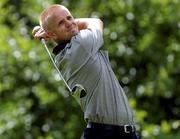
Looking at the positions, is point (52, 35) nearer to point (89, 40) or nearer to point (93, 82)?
point (89, 40)

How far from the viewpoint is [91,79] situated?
4387 millimetres

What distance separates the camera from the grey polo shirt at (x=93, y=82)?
438 cm

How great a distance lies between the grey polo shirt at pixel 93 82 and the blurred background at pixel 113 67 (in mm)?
4554

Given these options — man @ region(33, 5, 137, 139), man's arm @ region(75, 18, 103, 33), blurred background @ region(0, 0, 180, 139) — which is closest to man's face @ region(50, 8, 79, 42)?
man @ region(33, 5, 137, 139)

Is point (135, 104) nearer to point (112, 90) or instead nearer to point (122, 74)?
point (122, 74)

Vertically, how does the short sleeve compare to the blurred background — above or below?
above

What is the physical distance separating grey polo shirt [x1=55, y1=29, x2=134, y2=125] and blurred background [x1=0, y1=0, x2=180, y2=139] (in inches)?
179

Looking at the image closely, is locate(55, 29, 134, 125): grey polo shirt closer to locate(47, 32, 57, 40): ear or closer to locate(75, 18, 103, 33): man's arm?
locate(47, 32, 57, 40): ear

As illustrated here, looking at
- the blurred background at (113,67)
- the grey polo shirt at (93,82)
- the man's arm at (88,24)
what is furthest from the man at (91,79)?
the blurred background at (113,67)

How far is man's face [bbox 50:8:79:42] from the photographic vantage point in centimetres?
438

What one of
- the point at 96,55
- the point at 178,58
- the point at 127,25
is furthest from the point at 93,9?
the point at 96,55

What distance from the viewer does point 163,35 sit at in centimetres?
944

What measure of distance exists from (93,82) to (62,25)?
13.4 inches

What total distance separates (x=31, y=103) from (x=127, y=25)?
55.1 inches
